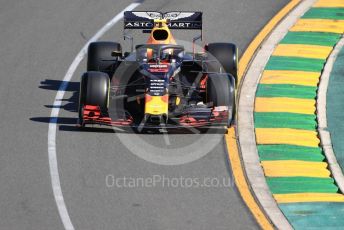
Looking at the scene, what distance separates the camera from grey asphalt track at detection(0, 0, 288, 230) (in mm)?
15609

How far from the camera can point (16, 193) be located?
16281mm

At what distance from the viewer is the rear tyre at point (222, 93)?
1841cm

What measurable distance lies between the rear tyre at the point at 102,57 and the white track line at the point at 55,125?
0.91 meters

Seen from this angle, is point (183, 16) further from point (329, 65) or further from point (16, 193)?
point (16, 193)

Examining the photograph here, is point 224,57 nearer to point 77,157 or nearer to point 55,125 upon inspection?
point 55,125

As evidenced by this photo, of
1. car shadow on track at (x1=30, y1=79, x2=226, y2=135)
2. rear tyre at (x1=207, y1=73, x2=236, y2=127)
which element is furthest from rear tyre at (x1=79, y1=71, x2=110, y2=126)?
rear tyre at (x1=207, y1=73, x2=236, y2=127)

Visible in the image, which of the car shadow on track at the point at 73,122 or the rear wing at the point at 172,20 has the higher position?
the rear wing at the point at 172,20

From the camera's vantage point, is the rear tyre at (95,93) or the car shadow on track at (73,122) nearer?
the rear tyre at (95,93)

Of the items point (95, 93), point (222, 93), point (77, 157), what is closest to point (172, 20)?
point (222, 93)

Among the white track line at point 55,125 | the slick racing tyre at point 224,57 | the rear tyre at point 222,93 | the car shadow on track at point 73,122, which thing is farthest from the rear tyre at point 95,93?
the slick racing tyre at point 224,57

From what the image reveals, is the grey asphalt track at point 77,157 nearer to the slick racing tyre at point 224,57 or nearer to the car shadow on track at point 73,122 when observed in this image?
the car shadow on track at point 73,122

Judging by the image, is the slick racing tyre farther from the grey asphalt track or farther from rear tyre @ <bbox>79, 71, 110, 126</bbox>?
rear tyre @ <bbox>79, 71, 110, 126</bbox>

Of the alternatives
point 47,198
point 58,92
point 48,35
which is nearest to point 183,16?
point 58,92

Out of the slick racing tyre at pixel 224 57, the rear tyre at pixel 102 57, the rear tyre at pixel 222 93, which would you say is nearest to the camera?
the rear tyre at pixel 222 93
